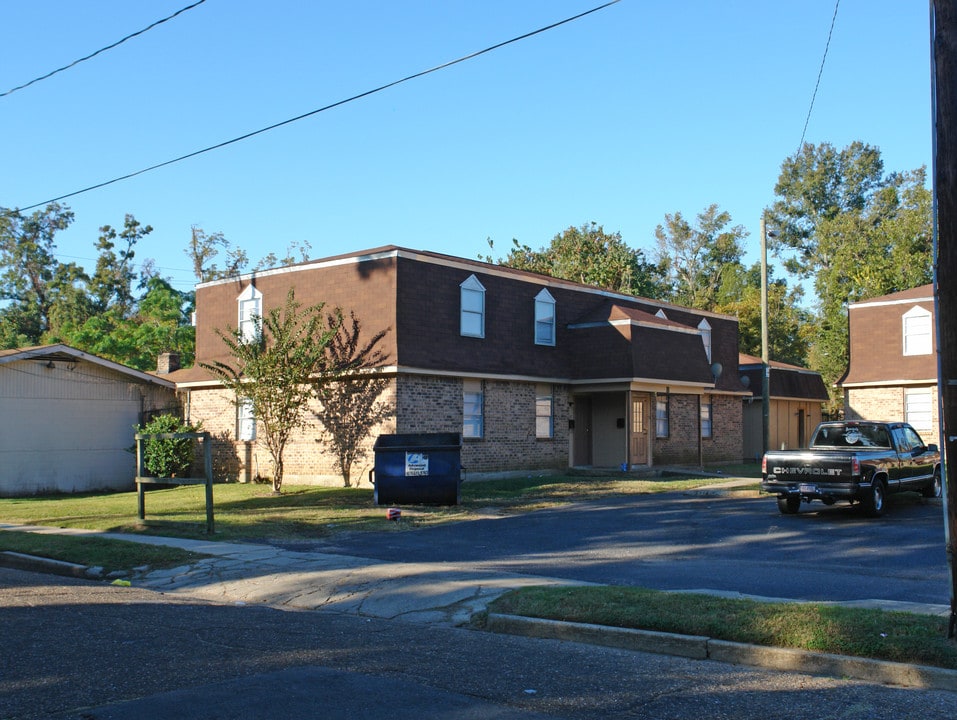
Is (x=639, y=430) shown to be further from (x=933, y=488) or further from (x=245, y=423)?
(x=245, y=423)

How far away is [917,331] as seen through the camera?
33469 mm

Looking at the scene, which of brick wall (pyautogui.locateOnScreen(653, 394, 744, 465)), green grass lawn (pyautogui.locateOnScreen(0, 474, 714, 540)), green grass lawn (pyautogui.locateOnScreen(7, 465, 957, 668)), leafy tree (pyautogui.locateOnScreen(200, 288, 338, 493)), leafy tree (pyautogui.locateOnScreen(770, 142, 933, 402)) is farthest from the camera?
leafy tree (pyautogui.locateOnScreen(770, 142, 933, 402))

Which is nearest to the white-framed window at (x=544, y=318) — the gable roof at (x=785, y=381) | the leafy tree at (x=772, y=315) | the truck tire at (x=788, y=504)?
the truck tire at (x=788, y=504)

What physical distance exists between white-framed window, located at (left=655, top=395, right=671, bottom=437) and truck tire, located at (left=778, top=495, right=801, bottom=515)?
12.5 metres

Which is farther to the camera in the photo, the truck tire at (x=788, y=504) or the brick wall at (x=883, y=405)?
the brick wall at (x=883, y=405)

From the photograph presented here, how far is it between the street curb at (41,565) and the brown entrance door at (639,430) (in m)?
19.8

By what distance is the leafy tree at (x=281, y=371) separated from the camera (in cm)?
2477

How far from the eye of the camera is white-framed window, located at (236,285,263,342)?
92.1ft

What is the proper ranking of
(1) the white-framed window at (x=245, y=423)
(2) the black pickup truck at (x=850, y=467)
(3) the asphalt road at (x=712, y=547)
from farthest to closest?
1. (1) the white-framed window at (x=245, y=423)
2. (2) the black pickup truck at (x=850, y=467)
3. (3) the asphalt road at (x=712, y=547)

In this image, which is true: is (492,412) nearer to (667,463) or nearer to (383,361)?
(383,361)

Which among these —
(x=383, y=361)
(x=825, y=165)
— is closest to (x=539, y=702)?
(x=383, y=361)

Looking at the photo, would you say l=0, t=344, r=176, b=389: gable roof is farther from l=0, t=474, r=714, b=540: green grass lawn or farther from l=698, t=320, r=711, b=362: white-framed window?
l=698, t=320, r=711, b=362: white-framed window

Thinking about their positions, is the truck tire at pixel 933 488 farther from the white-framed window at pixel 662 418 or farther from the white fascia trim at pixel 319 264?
the white fascia trim at pixel 319 264

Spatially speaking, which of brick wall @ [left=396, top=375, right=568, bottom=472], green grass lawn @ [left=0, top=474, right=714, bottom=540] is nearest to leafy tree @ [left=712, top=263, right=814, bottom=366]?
brick wall @ [left=396, top=375, right=568, bottom=472]
